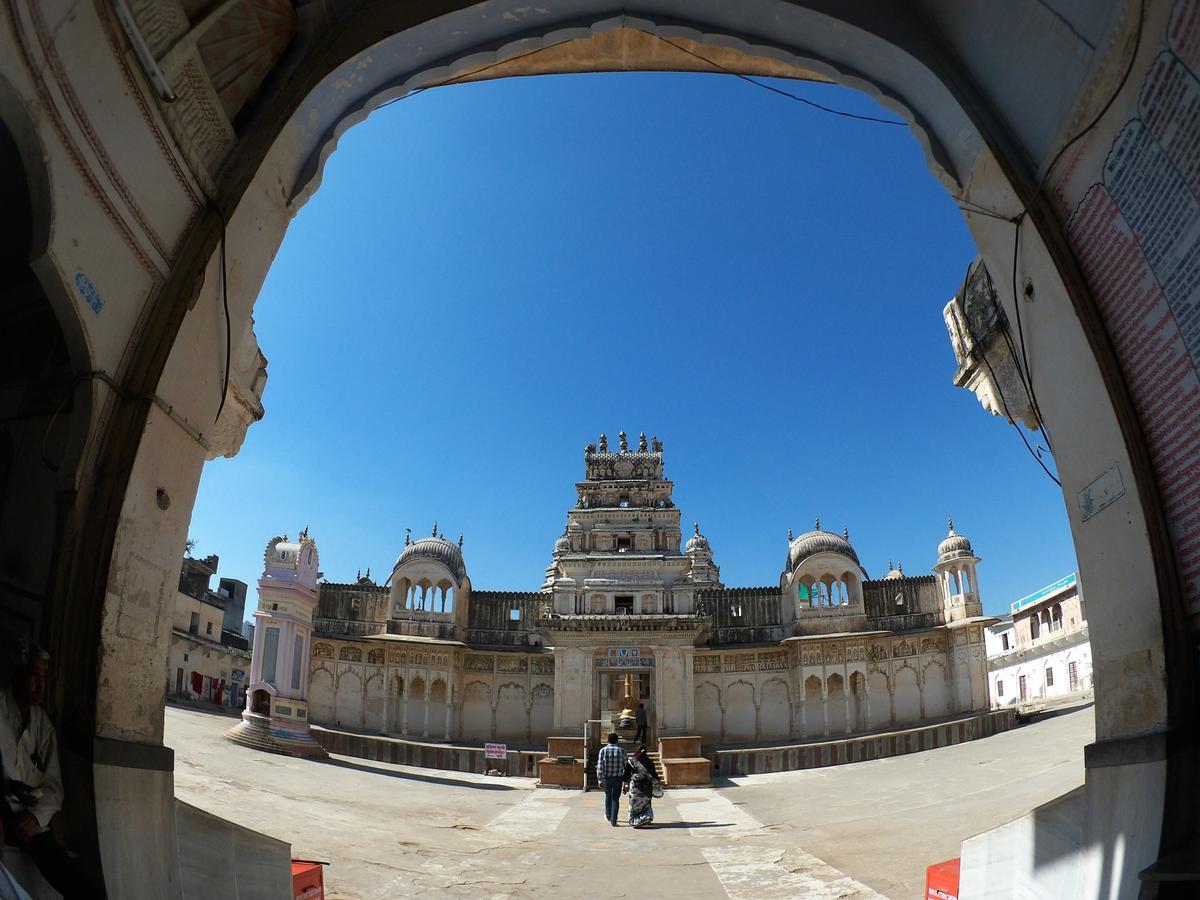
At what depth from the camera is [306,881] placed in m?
5.45

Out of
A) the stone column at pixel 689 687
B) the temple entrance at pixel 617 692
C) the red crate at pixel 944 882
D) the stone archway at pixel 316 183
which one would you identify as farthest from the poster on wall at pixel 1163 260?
the stone column at pixel 689 687

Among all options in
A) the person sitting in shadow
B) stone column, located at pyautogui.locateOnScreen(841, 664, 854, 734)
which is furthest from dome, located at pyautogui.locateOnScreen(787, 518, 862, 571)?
the person sitting in shadow

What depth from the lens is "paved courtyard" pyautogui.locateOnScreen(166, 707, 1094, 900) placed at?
7152 millimetres

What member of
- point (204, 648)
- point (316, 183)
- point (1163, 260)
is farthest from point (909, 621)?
point (204, 648)

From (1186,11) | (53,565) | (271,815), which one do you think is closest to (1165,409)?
(1186,11)

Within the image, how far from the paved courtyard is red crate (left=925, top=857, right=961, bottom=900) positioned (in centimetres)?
84

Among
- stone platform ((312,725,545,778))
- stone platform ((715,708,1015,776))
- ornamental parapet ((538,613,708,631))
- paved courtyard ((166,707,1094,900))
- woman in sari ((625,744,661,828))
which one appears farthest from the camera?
ornamental parapet ((538,613,708,631))

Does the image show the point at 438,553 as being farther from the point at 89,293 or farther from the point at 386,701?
the point at 89,293

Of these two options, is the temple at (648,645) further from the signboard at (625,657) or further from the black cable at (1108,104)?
the black cable at (1108,104)

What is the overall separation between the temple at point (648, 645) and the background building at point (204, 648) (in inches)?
408

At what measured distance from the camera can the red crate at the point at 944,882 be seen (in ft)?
17.4

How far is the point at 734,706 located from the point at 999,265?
29.8 meters

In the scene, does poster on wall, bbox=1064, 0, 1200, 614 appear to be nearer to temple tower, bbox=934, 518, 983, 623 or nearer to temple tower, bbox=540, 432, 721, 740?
temple tower, bbox=540, 432, 721, 740

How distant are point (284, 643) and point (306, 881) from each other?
75.2ft
